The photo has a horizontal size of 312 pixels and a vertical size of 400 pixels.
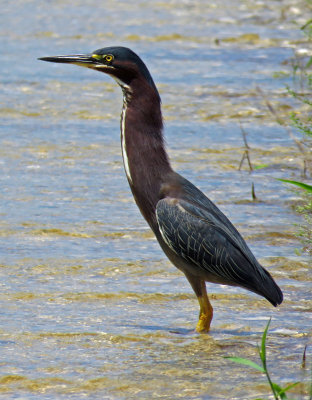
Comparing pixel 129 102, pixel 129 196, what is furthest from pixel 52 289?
pixel 129 196

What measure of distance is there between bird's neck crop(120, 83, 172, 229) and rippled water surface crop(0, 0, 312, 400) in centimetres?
74

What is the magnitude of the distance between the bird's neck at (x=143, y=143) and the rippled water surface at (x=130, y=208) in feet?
2.43

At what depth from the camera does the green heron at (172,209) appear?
5836 millimetres

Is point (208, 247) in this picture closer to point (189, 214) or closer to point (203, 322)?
point (189, 214)

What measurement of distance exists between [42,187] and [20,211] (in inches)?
25.7

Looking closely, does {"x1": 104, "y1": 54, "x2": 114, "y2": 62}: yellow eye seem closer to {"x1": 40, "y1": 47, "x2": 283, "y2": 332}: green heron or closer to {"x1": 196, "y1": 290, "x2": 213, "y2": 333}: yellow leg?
{"x1": 40, "y1": 47, "x2": 283, "y2": 332}: green heron

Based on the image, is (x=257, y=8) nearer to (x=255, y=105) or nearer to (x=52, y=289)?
(x=255, y=105)

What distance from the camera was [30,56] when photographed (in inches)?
500

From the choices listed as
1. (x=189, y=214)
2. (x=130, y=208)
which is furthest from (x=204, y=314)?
(x=130, y=208)

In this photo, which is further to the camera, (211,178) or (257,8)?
(257,8)

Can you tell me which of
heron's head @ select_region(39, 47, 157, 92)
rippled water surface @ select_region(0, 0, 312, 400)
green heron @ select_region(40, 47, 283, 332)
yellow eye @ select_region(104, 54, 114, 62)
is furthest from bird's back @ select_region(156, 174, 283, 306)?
yellow eye @ select_region(104, 54, 114, 62)

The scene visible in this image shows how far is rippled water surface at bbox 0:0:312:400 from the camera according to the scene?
536cm

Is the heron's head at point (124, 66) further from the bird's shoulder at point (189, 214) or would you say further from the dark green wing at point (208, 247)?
the dark green wing at point (208, 247)

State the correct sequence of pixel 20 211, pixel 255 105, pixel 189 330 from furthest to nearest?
pixel 255 105, pixel 20 211, pixel 189 330
